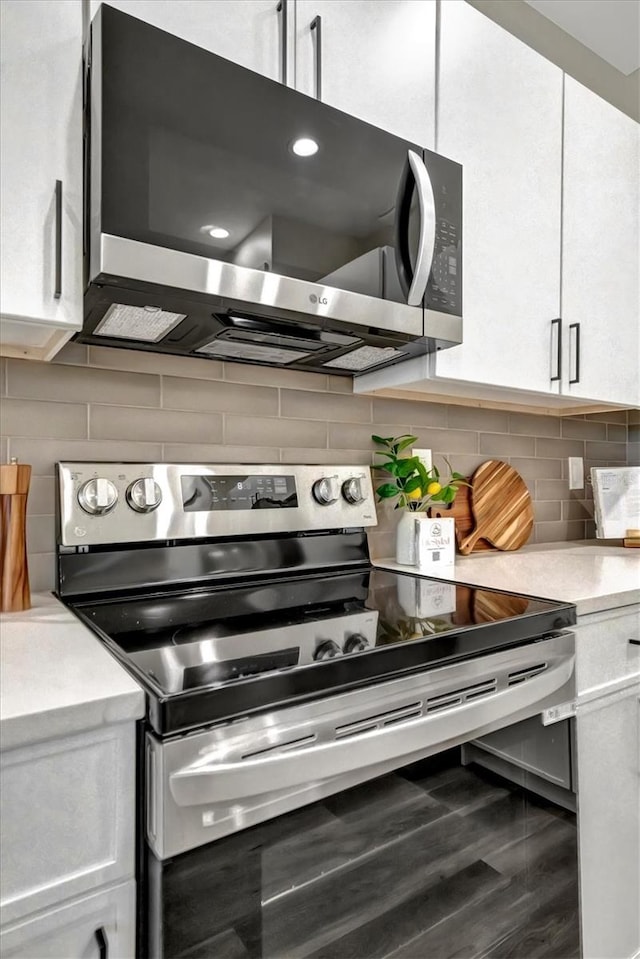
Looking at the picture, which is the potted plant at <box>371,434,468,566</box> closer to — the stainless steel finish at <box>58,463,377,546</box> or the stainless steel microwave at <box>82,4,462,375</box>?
the stainless steel finish at <box>58,463,377,546</box>

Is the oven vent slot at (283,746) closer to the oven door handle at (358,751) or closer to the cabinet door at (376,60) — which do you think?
the oven door handle at (358,751)

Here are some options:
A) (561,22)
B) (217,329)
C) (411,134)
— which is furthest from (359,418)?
(561,22)

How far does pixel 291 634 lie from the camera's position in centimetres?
97

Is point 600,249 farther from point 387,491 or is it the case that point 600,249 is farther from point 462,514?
point 387,491

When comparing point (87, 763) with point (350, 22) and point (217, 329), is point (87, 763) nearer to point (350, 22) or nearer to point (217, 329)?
point (217, 329)


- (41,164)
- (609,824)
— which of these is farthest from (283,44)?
(609,824)

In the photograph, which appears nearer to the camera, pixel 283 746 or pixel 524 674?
pixel 283 746

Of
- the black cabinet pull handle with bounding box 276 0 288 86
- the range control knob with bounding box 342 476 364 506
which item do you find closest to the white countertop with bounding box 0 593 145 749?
the range control knob with bounding box 342 476 364 506

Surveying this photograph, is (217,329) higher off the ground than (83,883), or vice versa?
(217,329)

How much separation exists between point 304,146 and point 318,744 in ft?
3.42

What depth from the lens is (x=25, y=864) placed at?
64 cm

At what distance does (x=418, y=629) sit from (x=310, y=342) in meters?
0.67

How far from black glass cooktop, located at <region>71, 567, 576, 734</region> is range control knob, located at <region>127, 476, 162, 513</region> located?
19cm

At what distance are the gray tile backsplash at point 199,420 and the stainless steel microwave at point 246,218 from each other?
0.26ft
